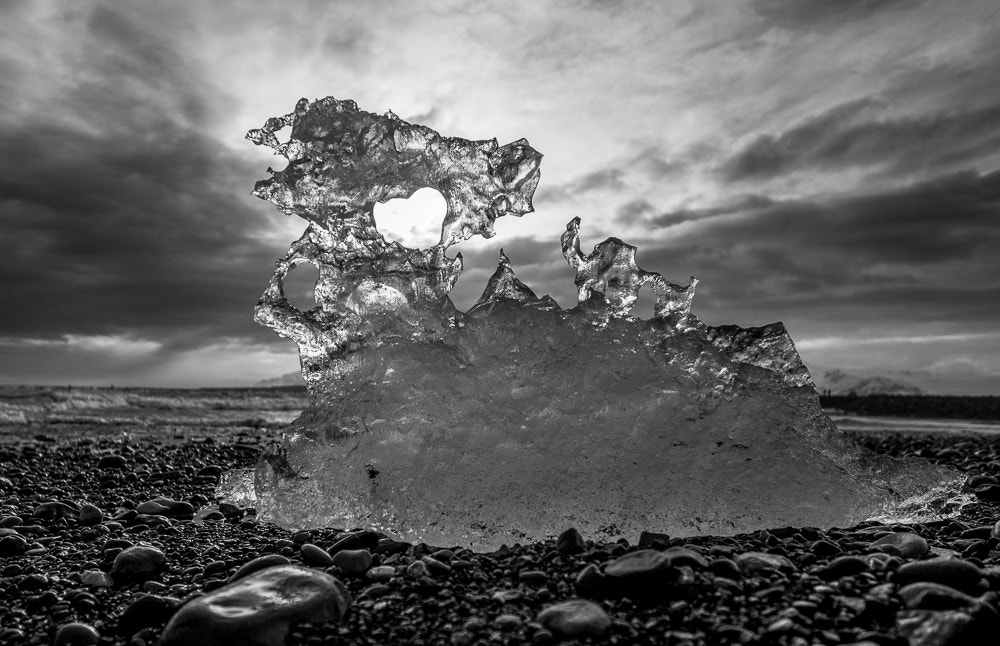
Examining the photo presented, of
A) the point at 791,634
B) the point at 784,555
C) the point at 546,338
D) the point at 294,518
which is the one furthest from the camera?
the point at 546,338

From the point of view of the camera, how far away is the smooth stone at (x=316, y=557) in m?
2.66

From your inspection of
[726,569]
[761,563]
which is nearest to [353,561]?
[726,569]

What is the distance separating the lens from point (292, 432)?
3.89 meters

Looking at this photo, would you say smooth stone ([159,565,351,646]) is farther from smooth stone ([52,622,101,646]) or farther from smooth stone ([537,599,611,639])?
smooth stone ([537,599,611,639])

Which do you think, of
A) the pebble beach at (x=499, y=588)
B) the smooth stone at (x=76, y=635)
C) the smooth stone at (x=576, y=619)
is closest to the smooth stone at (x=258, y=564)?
the pebble beach at (x=499, y=588)

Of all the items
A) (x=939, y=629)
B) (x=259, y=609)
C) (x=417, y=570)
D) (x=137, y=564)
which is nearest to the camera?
(x=939, y=629)

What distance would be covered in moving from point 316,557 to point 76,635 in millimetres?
793

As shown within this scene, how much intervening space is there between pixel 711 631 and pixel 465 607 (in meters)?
0.72

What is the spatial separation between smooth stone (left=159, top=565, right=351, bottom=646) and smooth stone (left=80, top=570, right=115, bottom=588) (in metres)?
0.72

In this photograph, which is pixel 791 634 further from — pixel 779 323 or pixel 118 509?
pixel 118 509

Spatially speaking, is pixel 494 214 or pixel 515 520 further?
pixel 494 214

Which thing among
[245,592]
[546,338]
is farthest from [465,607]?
[546,338]

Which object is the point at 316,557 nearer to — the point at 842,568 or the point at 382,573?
the point at 382,573

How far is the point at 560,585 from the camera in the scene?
2258 mm
